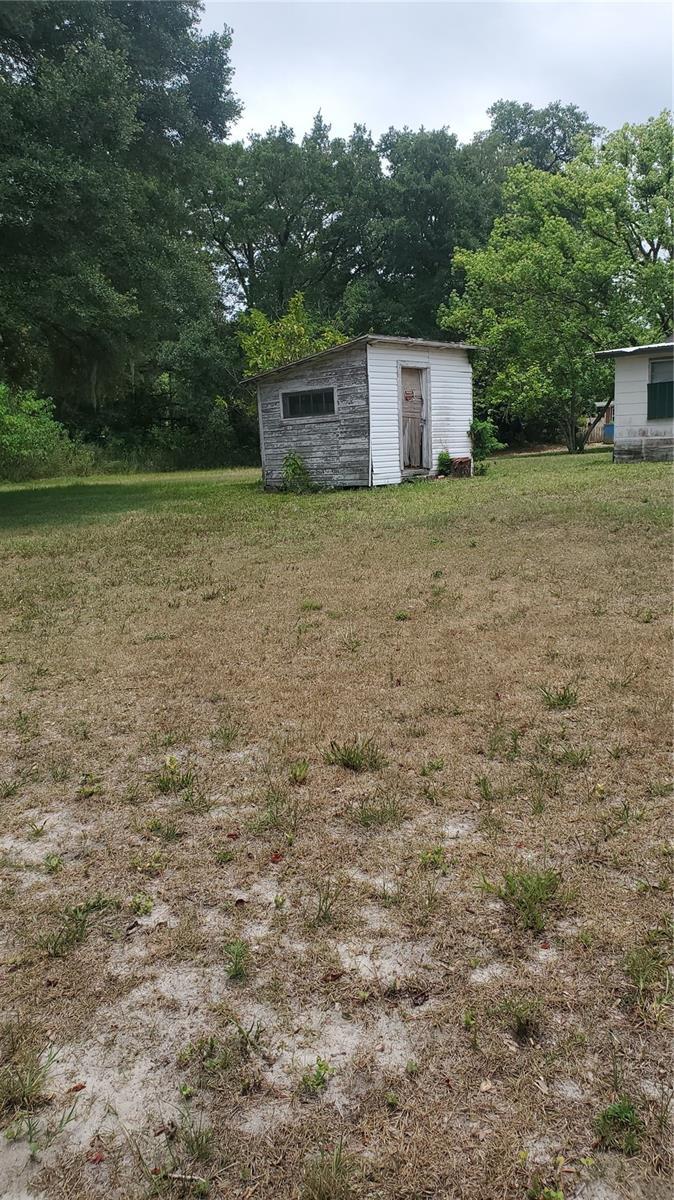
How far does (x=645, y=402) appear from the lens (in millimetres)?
16297

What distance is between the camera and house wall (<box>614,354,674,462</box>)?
53.2 feet

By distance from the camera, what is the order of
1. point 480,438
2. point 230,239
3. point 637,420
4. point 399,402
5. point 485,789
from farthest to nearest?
point 230,239
point 480,438
point 637,420
point 399,402
point 485,789

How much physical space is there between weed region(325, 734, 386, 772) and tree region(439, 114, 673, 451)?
21.6 metres

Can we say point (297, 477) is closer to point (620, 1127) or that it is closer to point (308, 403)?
point (308, 403)

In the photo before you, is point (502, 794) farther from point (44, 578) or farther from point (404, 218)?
point (404, 218)

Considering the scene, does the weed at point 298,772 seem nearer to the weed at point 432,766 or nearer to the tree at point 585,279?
the weed at point 432,766

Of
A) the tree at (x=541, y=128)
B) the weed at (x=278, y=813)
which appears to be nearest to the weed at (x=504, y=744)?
the weed at (x=278, y=813)

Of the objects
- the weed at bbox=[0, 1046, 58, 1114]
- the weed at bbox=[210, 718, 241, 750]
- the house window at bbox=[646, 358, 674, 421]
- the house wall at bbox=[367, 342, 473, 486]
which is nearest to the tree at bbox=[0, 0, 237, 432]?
the house wall at bbox=[367, 342, 473, 486]

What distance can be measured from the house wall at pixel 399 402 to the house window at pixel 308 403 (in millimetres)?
1047

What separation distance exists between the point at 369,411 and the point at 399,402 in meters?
0.99

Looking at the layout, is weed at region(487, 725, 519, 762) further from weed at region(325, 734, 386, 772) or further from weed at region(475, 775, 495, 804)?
weed at region(325, 734, 386, 772)

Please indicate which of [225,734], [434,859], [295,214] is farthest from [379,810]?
[295,214]

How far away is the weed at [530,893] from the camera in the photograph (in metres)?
2.05

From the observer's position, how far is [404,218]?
31625 mm
